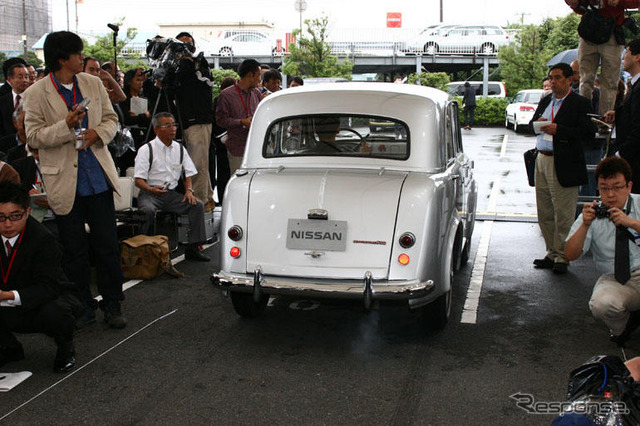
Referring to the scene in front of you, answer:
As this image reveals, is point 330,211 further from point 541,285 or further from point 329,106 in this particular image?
point 541,285

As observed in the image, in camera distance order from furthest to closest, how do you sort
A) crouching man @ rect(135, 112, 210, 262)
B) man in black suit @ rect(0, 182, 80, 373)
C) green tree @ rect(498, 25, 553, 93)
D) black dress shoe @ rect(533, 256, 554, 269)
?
green tree @ rect(498, 25, 553, 93)
crouching man @ rect(135, 112, 210, 262)
black dress shoe @ rect(533, 256, 554, 269)
man in black suit @ rect(0, 182, 80, 373)

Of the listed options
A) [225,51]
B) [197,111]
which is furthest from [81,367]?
[225,51]

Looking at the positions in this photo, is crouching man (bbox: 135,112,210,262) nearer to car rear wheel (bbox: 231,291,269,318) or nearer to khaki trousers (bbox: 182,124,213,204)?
khaki trousers (bbox: 182,124,213,204)

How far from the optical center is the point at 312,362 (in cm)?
485

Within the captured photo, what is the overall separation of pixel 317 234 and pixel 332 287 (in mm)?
414

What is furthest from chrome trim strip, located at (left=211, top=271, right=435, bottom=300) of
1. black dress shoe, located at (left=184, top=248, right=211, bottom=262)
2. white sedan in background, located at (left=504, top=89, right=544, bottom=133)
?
white sedan in background, located at (left=504, top=89, right=544, bottom=133)

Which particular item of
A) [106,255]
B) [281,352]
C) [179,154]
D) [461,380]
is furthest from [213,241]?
[461,380]

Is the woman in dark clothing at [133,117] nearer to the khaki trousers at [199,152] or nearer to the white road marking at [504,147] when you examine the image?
the khaki trousers at [199,152]

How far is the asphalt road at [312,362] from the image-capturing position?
4070 mm

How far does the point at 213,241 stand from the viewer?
8.80 m

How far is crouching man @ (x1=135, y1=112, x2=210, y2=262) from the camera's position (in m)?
7.61

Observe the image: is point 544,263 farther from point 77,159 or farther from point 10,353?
point 10,353

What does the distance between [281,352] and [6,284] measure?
1946 mm

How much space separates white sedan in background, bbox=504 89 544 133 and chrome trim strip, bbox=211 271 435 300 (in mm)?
20800
